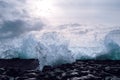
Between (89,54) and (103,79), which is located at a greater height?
(89,54)

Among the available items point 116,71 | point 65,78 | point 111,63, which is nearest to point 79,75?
point 65,78

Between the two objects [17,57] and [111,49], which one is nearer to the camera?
[111,49]

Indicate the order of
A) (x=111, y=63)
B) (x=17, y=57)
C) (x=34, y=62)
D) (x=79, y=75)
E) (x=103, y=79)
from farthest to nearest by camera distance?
1. (x=17, y=57)
2. (x=34, y=62)
3. (x=111, y=63)
4. (x=79, y=75)
5. (x=103, y=79)

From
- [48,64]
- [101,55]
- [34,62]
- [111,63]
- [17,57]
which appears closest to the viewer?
[48,64]

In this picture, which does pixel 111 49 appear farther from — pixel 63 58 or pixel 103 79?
pixel 103 79

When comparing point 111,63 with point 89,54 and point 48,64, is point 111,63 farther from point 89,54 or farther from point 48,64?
point 48,64

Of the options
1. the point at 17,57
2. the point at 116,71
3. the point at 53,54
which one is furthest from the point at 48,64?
the point at 17,57

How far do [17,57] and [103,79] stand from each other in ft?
97.4

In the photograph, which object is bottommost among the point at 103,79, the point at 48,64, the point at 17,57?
the point at 103,79

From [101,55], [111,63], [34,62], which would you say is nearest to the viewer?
[111,63]

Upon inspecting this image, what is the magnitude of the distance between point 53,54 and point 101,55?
14.1 meters

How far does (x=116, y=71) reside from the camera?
35094mm

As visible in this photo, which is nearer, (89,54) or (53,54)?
(53,54)

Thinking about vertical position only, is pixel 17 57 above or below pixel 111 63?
above
